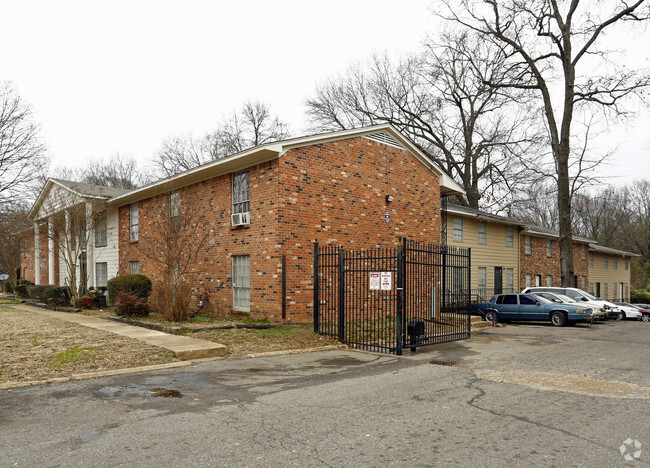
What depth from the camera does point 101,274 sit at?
987 inches

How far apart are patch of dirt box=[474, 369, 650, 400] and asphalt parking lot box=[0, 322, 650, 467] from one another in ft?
0.10

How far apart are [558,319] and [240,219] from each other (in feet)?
45.1

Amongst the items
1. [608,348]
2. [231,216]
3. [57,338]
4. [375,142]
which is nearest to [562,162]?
[375,142]

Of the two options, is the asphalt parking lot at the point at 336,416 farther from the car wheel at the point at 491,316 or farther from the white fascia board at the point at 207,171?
the car wheel at the point at 491,316

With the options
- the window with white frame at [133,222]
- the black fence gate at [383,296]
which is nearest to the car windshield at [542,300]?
the black fence gate at [383,296]

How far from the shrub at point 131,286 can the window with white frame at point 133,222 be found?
14.5ft

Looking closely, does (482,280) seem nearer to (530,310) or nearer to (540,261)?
(530,310)

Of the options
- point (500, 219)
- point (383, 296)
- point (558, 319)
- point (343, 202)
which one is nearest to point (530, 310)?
point (558, 319)

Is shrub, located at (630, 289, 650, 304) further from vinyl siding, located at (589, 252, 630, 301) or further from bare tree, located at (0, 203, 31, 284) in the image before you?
bare tree, located at (0, 203, 31, 284)

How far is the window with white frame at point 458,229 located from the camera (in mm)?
25734

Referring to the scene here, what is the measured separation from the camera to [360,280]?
50.6 ft

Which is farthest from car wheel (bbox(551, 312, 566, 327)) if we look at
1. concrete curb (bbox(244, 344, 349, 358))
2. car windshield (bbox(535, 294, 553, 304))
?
concrete curb (bbox(244, 344, 349, 358))

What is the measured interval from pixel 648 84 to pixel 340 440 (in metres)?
24.8

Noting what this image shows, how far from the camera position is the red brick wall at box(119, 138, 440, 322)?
46.9ft
